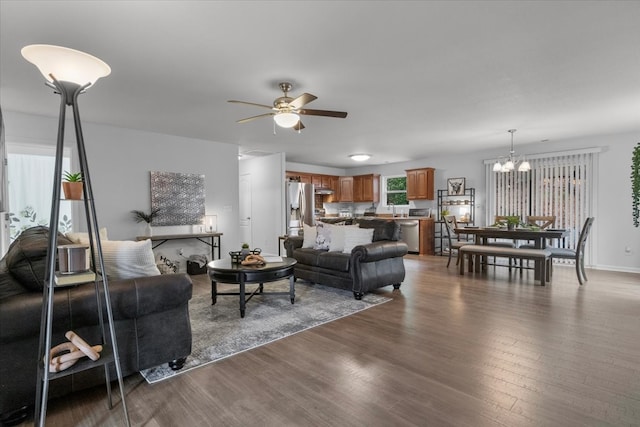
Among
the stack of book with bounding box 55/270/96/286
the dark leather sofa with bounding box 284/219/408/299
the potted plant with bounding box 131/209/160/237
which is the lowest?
the dark leather sofa with bounding box 284/219/408/299

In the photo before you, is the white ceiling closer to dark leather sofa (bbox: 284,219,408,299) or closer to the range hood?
dark leather sofa (bbox: 284,219,408,299)

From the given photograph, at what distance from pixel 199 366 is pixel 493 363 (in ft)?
6.93

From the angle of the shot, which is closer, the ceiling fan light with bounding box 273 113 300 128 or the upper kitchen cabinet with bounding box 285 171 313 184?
the ceiling fan light with bounding box 273 113 300 128

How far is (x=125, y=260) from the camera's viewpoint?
2.24 m

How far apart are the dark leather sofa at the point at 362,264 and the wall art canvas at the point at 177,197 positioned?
2234 millimetres

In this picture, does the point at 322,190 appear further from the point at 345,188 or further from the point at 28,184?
the point at 28,184

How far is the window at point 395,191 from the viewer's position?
916 centimetres

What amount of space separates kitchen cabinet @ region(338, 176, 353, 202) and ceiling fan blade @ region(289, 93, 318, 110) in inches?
268

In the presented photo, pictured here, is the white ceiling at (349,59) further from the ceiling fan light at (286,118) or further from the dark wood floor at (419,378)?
the dark wood floor at (419,378)

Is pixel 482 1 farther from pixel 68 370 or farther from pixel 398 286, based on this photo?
pixel 398 286

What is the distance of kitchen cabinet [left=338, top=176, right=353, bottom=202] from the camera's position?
9.89 meters

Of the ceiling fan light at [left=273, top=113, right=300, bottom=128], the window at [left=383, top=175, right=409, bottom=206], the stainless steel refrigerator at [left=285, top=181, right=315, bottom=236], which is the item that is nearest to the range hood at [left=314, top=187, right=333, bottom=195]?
the stainless steel refrigerator at [left=285, top=181, right=315, bottom=236]

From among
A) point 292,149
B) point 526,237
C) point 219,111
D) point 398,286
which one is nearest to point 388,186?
point 292,149

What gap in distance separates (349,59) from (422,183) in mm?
5979
